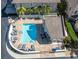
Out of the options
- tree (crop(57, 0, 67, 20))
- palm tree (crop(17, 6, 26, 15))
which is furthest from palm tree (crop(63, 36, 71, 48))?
palm tree (crop(17, 6, 26, 15))

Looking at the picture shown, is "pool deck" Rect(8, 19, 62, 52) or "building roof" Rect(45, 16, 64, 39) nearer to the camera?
"pool deck" Rect(8, 19, 62, 52)

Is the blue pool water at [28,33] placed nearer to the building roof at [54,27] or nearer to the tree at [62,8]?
the building roof at [54,27]

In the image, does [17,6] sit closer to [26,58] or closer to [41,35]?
[41,35]

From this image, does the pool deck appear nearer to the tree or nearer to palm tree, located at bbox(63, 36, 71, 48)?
palm tree, located at bbox(63, 36, 71, 48)

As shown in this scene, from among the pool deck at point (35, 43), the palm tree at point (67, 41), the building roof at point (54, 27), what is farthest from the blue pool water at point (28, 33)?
the palm tree at point (67, 41)

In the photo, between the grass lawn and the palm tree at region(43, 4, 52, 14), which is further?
the palm tree at region(43, 4, 52, 14)

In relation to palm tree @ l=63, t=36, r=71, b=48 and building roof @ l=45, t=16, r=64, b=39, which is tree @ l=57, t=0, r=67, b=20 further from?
palm tree @ l=63, t=36, r=71, b=48

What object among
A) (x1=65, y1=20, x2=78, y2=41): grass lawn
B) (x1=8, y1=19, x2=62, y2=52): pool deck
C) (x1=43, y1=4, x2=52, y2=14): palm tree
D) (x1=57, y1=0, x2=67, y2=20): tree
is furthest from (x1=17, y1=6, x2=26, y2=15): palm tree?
(x1=65, y1=20, x2=78, y2=41): grass lawn

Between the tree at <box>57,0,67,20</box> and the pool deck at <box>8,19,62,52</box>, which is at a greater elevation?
the tree at <box>57,0,67,20</box>

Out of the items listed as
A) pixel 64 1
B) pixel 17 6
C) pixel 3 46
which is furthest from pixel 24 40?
pixel 64 1
